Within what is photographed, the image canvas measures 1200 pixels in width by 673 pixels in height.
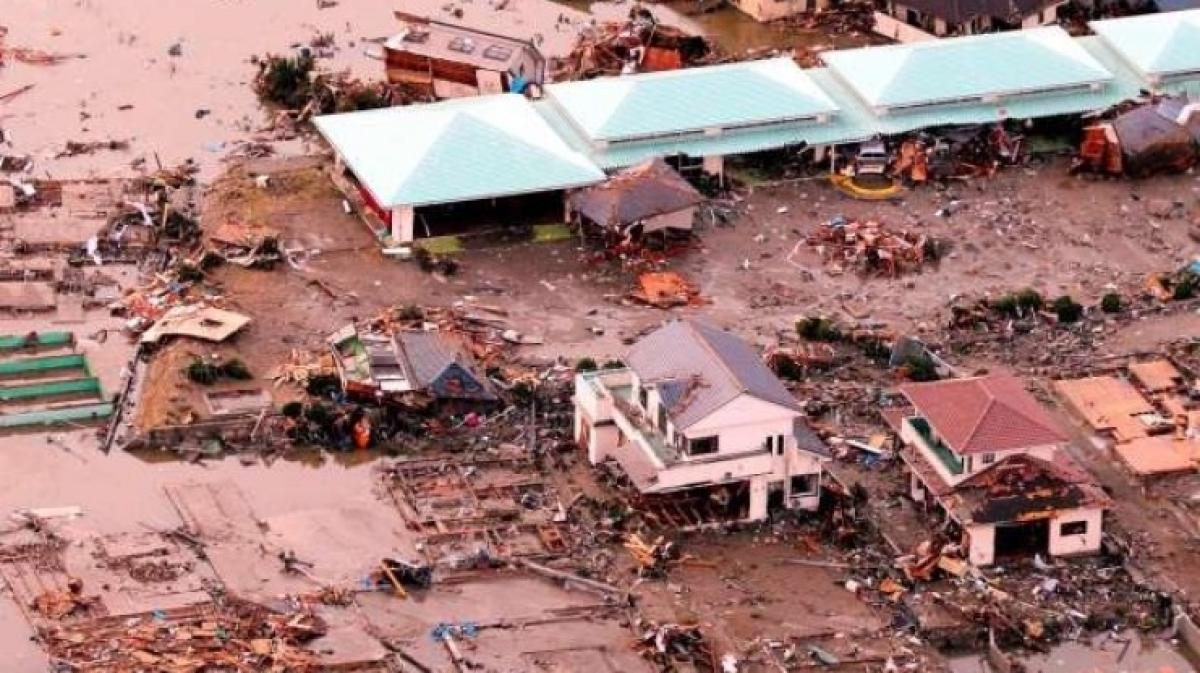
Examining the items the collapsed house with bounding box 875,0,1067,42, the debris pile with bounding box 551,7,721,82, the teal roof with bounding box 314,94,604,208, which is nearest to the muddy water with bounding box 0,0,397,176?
the teal roof with bounding box 314,94,604,208

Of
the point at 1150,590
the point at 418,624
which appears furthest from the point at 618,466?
the point at 1150,590

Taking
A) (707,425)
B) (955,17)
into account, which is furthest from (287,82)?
(707,425)

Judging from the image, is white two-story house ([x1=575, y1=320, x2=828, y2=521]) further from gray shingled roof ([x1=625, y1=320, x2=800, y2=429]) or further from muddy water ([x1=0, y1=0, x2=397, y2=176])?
muddy water ([x1=0, y1=0, x2=397, y2=176])

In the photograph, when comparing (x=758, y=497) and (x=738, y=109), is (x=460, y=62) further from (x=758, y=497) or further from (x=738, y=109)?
(x=758, y=497)

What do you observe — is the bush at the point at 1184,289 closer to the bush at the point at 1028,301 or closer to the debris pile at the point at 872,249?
the bush at the point at 1028,301

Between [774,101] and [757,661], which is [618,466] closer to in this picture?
[757,661]

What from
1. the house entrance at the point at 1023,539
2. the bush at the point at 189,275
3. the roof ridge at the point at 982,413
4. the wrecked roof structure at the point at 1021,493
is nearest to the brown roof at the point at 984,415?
the roof ridge at the point at 982,413

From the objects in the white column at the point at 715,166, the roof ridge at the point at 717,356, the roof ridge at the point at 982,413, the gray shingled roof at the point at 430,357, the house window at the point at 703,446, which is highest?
the roof ridge at the point at 717,356
